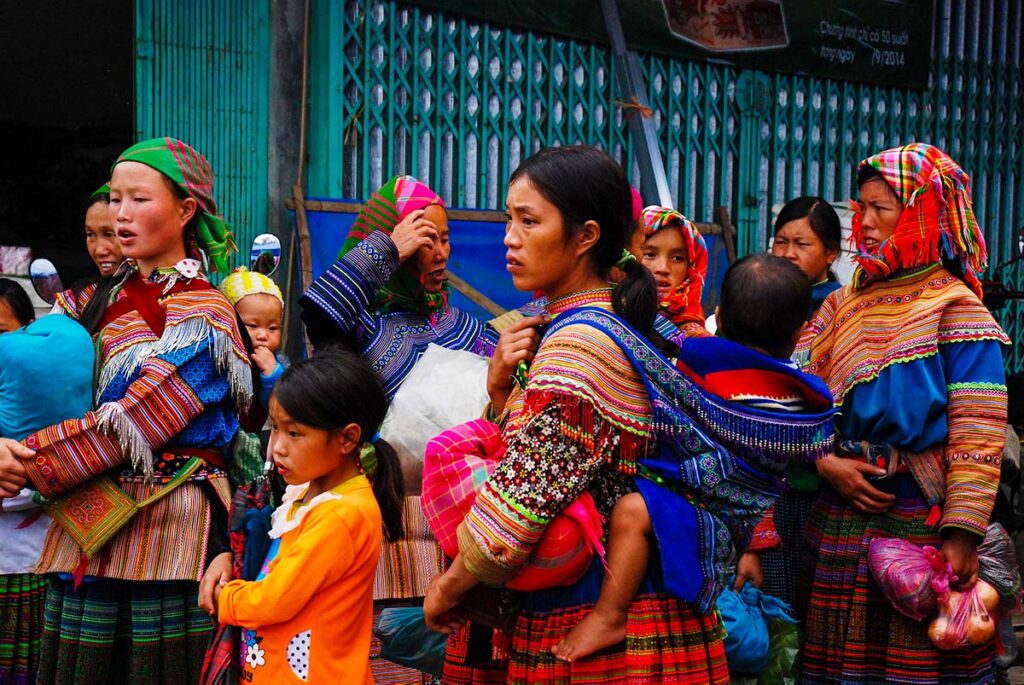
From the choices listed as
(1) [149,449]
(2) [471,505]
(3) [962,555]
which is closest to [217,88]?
(1) [149,449]

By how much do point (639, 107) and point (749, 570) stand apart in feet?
13.1

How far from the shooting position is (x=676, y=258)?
394cm

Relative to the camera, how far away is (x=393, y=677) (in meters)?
3.82

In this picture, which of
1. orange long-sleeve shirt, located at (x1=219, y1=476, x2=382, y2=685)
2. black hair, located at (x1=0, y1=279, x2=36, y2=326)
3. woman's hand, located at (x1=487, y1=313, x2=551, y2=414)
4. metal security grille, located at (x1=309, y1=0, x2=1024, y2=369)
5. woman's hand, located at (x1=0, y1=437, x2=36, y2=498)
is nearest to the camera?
woman's hand, located at (x1=487, y1=313, x2=551, y2=414)

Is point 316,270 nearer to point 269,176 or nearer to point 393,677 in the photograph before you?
point 269,176

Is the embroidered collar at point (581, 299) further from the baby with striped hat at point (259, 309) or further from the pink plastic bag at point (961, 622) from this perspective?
the baby with striped hat at point (259, 309)

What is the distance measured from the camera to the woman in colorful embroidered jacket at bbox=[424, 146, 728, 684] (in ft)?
7.08

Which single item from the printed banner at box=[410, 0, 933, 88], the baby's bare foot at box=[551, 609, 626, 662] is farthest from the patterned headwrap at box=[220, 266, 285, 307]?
the baby's bare foot at box=[551, 609, 626, 662]

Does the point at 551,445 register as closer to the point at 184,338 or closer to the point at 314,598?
the point at 314,598

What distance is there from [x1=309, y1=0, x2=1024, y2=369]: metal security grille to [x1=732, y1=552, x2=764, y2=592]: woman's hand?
3.50 meters

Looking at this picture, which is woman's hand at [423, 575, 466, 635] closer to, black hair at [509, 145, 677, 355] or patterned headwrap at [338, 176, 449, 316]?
black hair at [509, 145, 677, 355]

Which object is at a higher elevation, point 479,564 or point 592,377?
point 592,377

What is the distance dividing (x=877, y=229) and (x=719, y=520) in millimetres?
1509

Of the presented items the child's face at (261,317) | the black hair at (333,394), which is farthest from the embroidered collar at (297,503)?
the child's face at (261,317)
